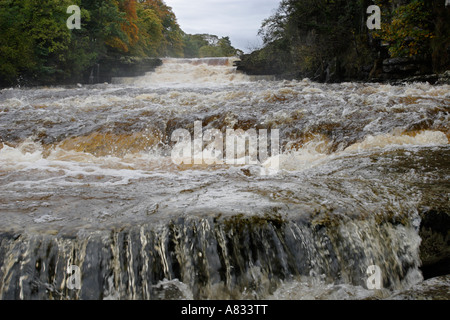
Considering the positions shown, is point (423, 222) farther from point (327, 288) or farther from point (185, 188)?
point (185, 188)

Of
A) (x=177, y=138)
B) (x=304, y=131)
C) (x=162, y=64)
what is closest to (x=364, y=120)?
(x=304, y=131)

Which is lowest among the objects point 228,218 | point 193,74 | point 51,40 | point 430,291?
point 430,291

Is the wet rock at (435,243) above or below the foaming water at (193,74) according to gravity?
below

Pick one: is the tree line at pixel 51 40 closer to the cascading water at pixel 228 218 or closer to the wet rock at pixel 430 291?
the cascading water at pixel 228 218

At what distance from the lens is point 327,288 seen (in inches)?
90.7

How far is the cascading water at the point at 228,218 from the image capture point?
2.17 m

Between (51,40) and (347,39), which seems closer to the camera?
(347,39)

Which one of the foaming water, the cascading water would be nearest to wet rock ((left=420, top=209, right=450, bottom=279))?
the cascading water

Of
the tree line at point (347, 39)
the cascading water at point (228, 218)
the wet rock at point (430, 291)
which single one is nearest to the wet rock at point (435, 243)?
the cascading water at point (228, 218)

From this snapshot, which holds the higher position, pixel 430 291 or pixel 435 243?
pixel 435 243

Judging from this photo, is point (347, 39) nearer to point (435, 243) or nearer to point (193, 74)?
point (193, 74)

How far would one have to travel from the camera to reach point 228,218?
2.47 m

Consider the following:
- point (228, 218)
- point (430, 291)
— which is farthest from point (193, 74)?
point (430, 291)

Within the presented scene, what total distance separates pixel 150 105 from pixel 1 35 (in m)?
13.0
